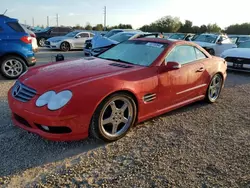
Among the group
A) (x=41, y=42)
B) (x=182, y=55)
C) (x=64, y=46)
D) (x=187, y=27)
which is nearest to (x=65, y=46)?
(x=64, y=46)

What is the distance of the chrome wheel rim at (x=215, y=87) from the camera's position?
5.23m

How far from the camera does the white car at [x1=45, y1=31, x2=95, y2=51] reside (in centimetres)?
1566

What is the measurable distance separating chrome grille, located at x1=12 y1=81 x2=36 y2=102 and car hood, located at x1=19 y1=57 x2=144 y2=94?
6 cm

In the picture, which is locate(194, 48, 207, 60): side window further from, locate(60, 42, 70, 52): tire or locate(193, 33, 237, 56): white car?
locate(60, 42, 70, 52): tire

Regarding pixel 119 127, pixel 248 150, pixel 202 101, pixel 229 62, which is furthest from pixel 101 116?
pixel 229 62

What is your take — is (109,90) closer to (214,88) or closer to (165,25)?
(214,88)

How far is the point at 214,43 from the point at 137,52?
31.7ft

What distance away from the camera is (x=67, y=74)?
3.46 meters

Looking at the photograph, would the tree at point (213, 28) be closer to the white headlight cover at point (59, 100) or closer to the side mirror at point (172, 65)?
the side mirror at point (172, 65)

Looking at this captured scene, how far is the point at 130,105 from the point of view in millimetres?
3512

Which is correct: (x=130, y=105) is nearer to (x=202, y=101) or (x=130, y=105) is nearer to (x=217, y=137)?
(x=217, y=137)

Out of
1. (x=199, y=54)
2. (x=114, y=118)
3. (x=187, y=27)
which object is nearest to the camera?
(x=114, y=118)

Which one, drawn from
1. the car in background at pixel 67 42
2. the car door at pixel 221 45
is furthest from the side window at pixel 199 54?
the car in background at pixel 67 42

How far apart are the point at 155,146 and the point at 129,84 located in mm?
919
